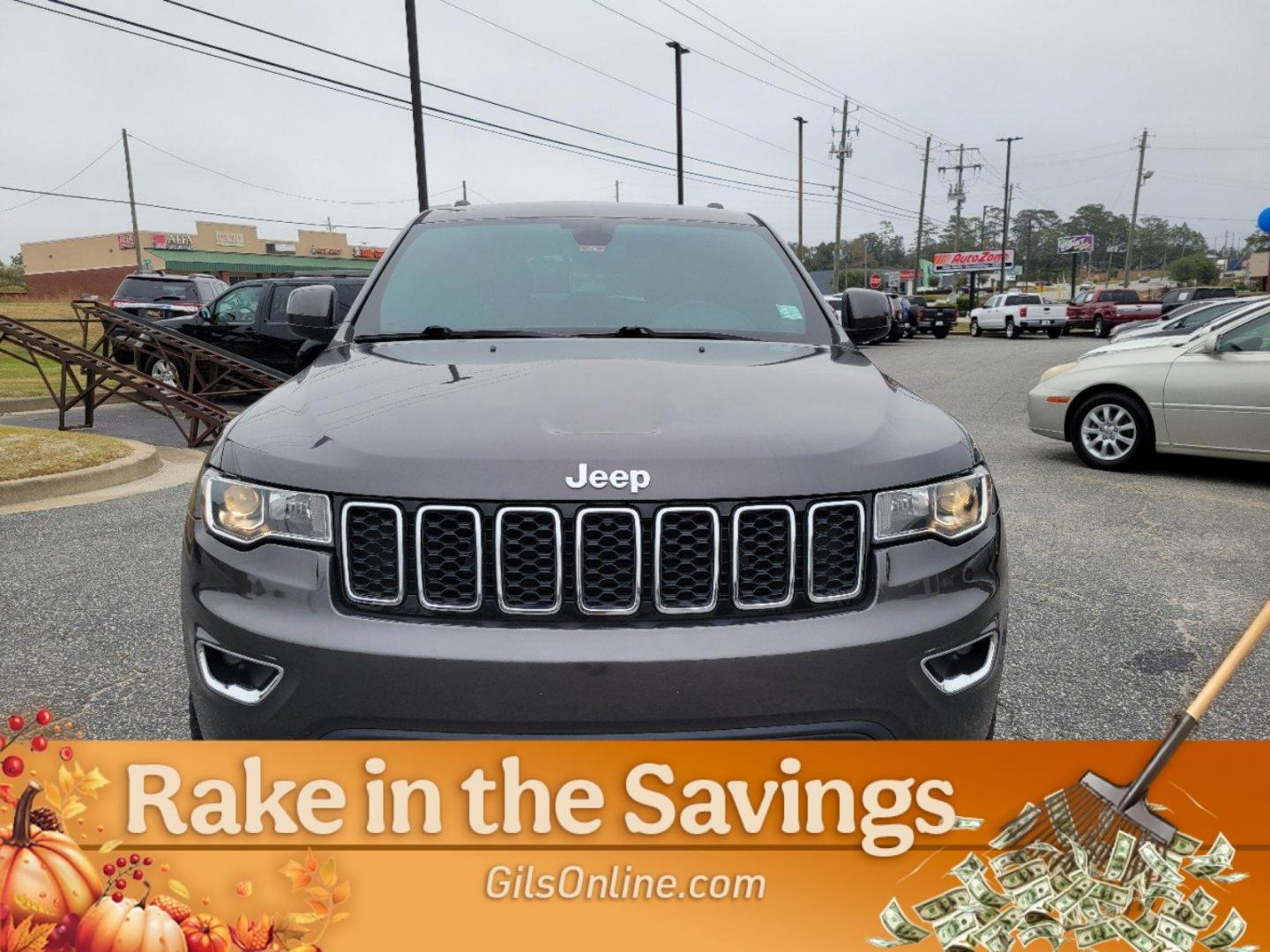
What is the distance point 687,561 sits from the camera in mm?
1919

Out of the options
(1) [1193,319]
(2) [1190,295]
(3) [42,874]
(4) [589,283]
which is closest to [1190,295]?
(2) [1190,295]

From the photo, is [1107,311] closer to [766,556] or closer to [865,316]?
[865,316]

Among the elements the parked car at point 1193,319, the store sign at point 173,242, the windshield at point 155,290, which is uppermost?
the store sign at point 173,242

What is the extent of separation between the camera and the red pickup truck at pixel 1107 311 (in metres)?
39.1

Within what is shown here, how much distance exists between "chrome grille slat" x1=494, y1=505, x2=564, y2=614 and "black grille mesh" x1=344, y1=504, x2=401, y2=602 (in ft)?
0.67

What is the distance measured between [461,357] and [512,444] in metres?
0.83

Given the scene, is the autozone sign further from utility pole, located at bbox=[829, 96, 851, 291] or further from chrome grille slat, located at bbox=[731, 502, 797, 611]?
chrome grille slat, located at bbox=[731, 502, 797, 611]

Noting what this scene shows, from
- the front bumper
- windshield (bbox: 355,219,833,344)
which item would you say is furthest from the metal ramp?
the front bumper

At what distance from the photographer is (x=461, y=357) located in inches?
107

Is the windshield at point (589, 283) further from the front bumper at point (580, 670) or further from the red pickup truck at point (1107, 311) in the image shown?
the red pickup truck at point (1107, 311)

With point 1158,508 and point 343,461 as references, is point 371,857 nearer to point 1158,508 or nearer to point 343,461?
point 343,461

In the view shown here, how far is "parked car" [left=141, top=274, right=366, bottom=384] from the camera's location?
14.6 metres

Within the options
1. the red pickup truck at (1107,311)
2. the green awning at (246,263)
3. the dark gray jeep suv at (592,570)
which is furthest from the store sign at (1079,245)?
the dark gray jeep suv at (592,570)

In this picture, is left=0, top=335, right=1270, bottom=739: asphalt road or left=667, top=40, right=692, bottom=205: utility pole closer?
left=0, top=335, right=1270, bottom=739: asphalt road
